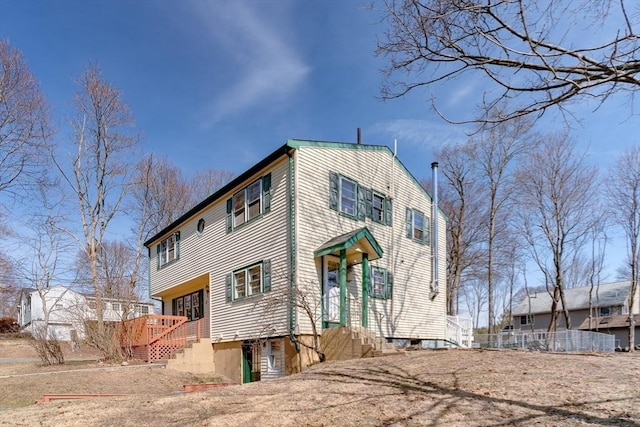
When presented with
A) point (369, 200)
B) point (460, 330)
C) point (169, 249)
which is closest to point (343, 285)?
point (369, 200)

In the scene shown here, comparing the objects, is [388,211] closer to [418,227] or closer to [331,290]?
[418,227]

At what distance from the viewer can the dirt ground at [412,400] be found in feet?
17.3

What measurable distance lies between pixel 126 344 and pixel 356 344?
11328 mm


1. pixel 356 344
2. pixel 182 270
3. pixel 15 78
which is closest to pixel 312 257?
pixel 356 344

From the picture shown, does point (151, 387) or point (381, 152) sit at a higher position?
point (381, 152)

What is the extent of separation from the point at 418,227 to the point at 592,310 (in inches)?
1270

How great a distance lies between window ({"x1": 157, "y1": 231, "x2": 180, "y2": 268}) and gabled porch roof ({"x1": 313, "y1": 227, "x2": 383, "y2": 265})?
8680 mm

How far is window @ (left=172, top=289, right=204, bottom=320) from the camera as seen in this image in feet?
58.3

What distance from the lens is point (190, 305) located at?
18641mm

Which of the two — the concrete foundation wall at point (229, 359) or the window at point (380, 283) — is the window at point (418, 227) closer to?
the window at point (380, 283)

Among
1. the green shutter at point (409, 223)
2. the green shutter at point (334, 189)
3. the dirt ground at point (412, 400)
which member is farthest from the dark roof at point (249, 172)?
the green shutter at point (409, 223)

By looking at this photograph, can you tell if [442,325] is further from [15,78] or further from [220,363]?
[15,78]

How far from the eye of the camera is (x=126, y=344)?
57.0 feet

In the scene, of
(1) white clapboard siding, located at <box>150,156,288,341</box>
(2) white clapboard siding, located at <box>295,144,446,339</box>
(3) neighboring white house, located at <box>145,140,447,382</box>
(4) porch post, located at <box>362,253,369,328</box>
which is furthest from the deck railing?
(2) white clapboard siding, located at <box>295,144,446,339</box>
